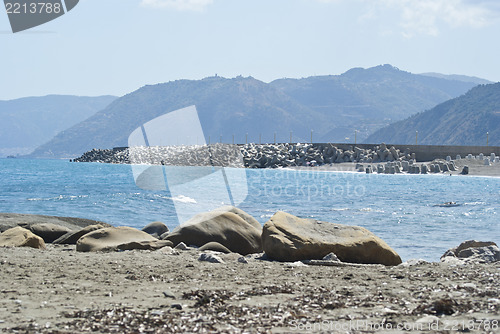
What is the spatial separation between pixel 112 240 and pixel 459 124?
156344mm

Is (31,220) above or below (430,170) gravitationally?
above

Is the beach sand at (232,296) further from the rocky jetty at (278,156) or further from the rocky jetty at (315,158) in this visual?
the rocky jetty at (278,156)

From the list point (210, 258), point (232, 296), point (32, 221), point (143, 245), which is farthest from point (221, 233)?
point (32, 221)

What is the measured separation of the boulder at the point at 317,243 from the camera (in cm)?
966

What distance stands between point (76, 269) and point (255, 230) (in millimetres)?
4678

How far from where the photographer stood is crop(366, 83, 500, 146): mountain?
148250 mm

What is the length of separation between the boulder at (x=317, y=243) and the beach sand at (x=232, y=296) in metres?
0.68

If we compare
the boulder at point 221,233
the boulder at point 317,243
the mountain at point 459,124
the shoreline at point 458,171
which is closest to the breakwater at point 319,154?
the shoreline at point 458,171

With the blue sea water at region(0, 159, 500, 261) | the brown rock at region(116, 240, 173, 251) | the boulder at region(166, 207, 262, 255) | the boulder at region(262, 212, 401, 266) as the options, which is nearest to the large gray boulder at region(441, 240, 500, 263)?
the blue sea water at region(0, 159, 500, 261)

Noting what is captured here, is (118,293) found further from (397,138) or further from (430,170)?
(397,138)

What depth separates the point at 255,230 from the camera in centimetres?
1180

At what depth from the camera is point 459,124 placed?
6102 inches

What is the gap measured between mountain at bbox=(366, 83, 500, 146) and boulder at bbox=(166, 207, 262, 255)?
14302 cm

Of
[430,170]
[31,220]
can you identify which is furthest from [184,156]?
[31,220]
